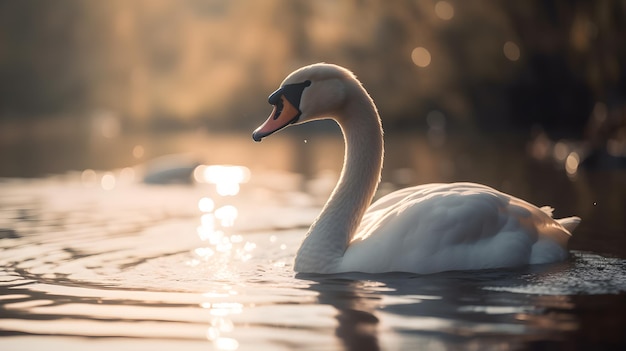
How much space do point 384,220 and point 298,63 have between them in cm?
2861

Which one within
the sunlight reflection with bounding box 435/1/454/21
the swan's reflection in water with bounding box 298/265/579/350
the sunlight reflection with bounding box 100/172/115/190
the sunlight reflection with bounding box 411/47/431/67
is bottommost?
the swan's reflection in water with bounding box 298/265/579/350

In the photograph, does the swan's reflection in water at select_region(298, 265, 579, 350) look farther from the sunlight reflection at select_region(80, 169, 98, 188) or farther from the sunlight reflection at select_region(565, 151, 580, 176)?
the sunlight reflection at select_region(565, 151, 580, 176)

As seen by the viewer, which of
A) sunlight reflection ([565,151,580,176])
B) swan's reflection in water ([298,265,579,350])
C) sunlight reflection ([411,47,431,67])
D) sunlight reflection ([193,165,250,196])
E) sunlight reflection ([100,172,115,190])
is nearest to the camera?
swan's reflection in water ([298,265,579,350])

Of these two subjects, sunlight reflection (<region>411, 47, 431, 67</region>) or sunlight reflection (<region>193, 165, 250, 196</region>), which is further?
sunlight reflection (<region>411, 47, 431, 67</region>)

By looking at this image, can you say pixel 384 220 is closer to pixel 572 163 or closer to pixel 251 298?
pixel 251 298

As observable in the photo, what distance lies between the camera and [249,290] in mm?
6934

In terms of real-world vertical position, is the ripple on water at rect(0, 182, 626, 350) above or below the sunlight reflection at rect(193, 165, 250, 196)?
below

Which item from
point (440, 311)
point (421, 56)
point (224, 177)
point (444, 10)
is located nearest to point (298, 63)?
point (421, 56)

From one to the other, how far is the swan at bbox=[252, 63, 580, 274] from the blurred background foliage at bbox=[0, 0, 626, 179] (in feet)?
33.4

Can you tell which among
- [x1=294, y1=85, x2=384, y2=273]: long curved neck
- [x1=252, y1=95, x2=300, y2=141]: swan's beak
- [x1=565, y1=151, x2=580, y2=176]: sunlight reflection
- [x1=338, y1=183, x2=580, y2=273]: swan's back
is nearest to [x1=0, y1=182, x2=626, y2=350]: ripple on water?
[x1=338, y1=183, x2=580, y2=273]: swan's back

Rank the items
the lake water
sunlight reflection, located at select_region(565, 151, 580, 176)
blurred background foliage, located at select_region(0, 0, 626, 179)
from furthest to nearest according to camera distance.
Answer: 1. blurred background foliage, located at select_region(0, 0, 626, 179)
2. sunlight reflection, located at select_region(565, 151, 580, 176)
3. the lake water

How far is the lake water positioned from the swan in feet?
0.51

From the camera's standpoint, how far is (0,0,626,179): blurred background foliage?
27.0 meters

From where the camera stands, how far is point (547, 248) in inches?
308
